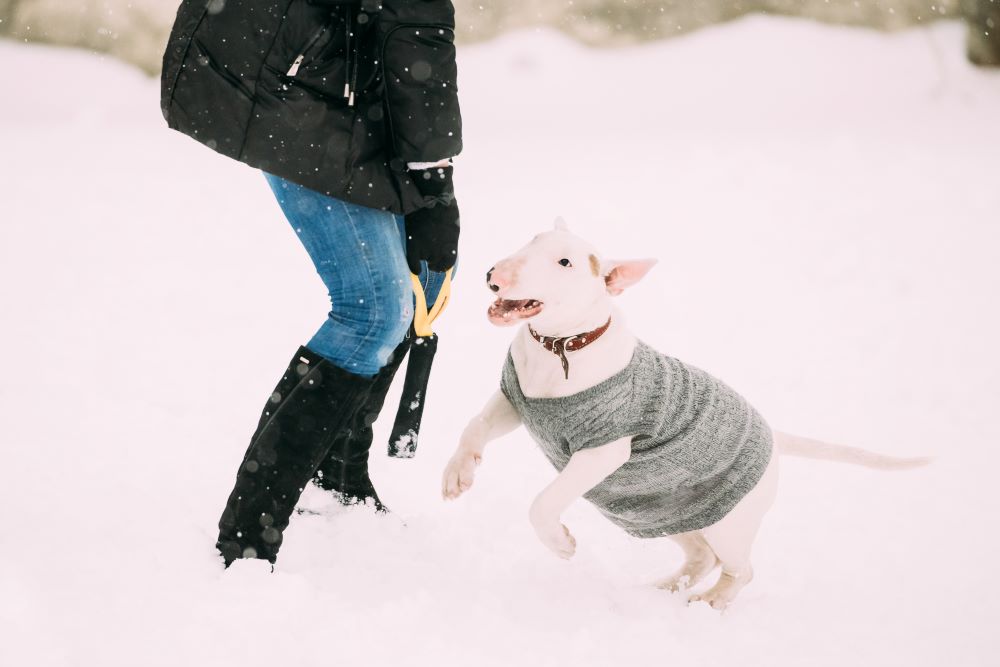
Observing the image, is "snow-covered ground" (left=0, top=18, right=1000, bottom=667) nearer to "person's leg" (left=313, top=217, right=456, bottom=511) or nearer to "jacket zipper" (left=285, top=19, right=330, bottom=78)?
"person's leg" (left=313, top=217, right=456, bottom=511)

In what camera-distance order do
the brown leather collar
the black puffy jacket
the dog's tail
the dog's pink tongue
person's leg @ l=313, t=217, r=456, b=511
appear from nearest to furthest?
the black puffy jacket < the dog's pink tongue < the brown leather collar < person's leg @ l=313, t=217, r=456, b=511 < the dog's tail

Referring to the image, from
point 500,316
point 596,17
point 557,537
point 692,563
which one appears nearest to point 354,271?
point 500,316

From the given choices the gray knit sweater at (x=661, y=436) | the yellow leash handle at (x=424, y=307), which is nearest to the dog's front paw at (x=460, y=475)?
the gray knit sweater at (x=661, y=436)

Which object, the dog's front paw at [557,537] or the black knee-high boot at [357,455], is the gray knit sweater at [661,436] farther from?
the black knee-high boot at [357,455]

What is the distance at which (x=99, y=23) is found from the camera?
746cm

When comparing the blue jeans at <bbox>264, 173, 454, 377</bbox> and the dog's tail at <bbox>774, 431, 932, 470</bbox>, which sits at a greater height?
the blue jeans at <bbox>264, 173, 454, 377</bbox>

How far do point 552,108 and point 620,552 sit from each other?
5605 mm

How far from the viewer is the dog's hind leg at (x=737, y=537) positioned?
2201 mm

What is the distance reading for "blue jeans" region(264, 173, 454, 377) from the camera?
1741mm

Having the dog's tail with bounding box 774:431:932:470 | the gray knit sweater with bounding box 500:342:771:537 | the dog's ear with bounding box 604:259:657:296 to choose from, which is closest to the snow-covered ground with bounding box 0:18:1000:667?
the gray knit sweater with bounding box 500:342:771:537

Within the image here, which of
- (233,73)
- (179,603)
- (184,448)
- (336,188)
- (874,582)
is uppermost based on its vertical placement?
(233,73)

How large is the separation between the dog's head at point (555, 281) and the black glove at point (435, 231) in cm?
11

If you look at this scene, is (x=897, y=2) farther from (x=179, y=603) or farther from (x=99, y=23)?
(x=179, y=603)

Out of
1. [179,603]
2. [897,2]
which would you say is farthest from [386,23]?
[897,2]
